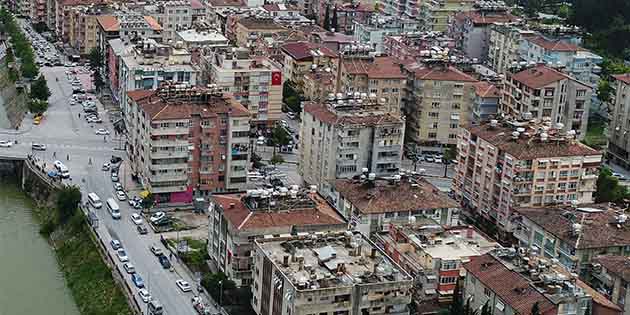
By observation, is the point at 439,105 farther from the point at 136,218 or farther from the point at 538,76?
the point at 136,218

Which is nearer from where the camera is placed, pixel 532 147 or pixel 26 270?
pixel 26 270

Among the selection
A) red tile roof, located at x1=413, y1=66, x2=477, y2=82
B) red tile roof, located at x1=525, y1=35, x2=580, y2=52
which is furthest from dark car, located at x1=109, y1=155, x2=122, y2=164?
red tile roof, located at x1=525, y1=35, x2=580, y2=52

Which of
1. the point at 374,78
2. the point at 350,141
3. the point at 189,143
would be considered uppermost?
the point at 374,78

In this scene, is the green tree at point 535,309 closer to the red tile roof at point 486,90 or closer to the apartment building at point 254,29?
the red tile roof at point 486,90

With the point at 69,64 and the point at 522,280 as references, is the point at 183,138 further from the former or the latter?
the point at 69,64

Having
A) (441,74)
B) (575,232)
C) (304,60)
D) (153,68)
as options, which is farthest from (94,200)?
(304,60)

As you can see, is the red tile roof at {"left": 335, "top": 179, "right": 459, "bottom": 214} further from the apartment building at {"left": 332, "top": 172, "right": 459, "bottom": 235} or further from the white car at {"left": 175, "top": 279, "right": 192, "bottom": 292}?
the white car at {"left": 175, "top": 279, "right": 192, "bottom": 292}
